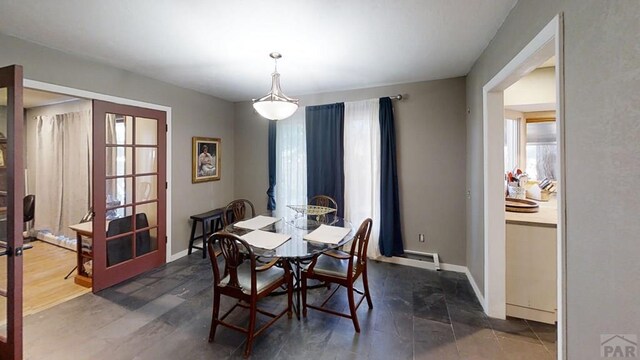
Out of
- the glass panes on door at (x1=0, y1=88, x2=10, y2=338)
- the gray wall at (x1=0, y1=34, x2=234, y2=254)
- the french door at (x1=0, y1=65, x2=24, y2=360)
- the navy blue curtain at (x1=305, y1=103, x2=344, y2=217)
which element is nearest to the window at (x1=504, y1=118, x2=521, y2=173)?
the navy blue curtain at (x1=305, y1=103, x2=344, y2=217)

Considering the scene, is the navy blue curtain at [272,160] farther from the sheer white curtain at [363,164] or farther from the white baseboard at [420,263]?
the white baseboard at [420,263]

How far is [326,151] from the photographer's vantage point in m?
4.01

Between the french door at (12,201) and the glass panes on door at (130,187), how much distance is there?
1.30 m

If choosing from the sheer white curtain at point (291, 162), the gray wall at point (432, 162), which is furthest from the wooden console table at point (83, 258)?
the gray wall at point (432, 162)

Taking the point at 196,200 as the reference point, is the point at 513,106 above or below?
above

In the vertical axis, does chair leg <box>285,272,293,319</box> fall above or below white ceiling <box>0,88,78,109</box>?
below

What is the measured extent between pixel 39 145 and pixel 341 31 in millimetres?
5561

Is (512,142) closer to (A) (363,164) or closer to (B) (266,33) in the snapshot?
(A) (363,164)

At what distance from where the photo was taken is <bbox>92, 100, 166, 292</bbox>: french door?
2.91m

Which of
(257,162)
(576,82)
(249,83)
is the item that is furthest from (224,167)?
(576,82)

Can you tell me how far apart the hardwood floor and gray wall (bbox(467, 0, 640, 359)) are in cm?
326

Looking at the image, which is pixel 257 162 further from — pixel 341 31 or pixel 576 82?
pixel 576 82

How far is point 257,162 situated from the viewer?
470cm

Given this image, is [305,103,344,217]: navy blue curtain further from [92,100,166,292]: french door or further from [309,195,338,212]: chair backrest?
[92,100,166,292]: french door
